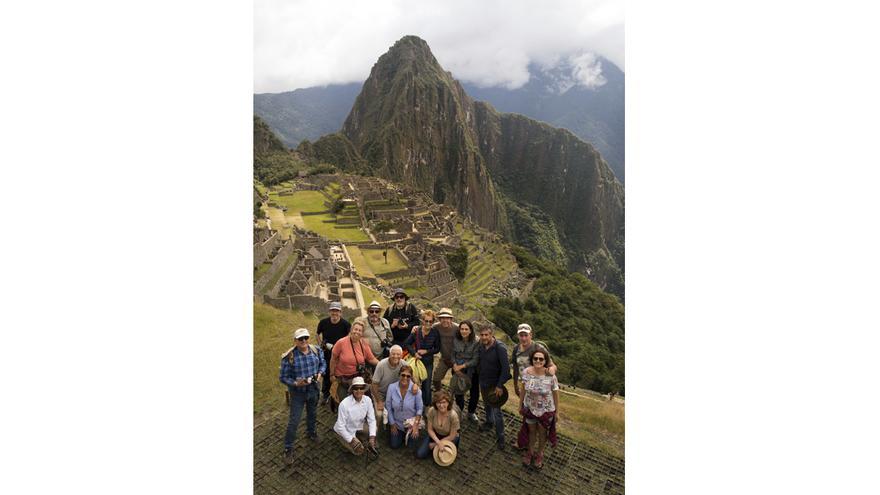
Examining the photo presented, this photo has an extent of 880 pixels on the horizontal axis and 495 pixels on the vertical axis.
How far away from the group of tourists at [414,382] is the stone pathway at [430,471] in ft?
0.31

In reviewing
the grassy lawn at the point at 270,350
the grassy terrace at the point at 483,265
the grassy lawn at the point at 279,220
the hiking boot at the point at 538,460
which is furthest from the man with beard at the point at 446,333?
the grassy terrace at the point at 483,265

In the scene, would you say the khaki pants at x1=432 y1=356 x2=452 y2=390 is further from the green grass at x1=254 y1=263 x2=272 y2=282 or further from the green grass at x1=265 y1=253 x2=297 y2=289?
the green grass at x1=254 y1=263 x2=272 y2=282

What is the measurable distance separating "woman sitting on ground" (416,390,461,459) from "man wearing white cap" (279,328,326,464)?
1.00m

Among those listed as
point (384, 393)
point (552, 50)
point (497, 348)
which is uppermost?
point (552, 50)

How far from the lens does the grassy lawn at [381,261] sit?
2088cm

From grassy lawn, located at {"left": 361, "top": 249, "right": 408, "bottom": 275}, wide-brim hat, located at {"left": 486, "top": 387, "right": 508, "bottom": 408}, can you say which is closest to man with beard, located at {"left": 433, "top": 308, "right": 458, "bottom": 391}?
wide-brim hat, located at {"left": 486, "top": 387, "right": 508, "bottom": 408}

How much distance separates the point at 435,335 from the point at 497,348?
565mm

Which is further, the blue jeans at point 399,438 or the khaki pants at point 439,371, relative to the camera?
the khaki pants at point 439,371

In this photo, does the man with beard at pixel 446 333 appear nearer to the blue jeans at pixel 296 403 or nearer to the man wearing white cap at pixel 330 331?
the man wearing white cap at pixel 330 331

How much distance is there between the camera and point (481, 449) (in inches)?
166

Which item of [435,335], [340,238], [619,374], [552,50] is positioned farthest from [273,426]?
[340,238]

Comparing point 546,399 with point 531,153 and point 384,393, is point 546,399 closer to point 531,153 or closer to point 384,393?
point 384,393

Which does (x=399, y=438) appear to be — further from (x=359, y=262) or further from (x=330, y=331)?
(x=359, y=262)

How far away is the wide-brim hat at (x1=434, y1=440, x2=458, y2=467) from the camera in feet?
13.0
